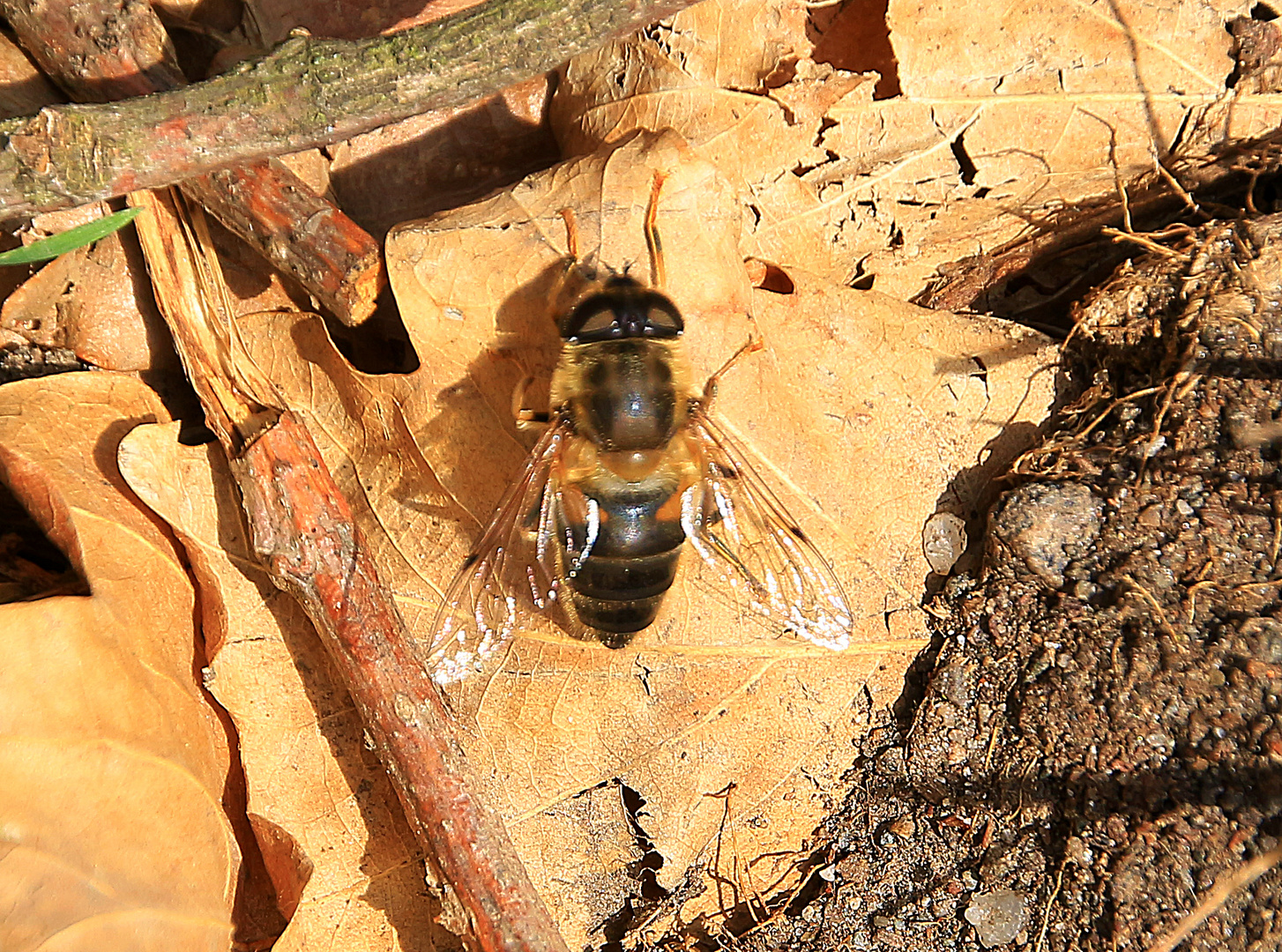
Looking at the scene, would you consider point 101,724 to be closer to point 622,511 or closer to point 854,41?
point 622,511

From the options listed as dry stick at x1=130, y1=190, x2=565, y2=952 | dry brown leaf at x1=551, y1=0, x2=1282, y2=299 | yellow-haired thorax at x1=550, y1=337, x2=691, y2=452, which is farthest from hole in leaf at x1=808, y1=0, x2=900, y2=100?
dry stick at x1=130, y1=190, x2=565, y2=952

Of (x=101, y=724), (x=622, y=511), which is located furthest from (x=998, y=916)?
(x=101, y=724)

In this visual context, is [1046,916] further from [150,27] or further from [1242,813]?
[150,27]

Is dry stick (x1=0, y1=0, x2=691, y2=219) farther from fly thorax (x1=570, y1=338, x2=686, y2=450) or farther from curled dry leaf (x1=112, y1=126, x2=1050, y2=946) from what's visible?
fly thorax (x1=570, y1=338, x2=686, y2=450)

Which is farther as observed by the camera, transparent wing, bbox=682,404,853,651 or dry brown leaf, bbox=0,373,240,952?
transparent wing, bbox=682,404,853,651

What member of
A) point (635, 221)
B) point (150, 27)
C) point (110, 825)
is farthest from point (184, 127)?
point (110, 825)

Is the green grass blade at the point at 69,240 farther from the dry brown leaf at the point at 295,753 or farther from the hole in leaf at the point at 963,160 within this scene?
the hole in leaf at the point at 963,160

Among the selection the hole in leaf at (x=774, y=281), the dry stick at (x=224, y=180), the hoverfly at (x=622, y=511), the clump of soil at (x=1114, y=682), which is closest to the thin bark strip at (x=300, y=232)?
the dry stick at (x=224, y=180)
